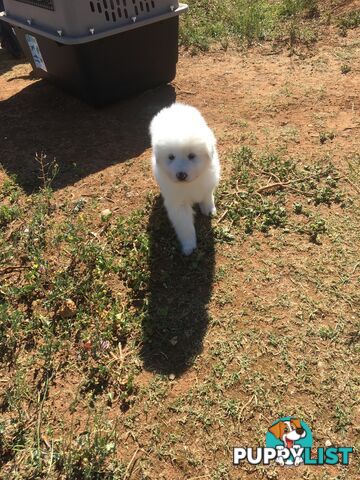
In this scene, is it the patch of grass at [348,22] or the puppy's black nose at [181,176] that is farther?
the patch of grass at [348,22]

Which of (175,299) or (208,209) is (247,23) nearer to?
(208,209)

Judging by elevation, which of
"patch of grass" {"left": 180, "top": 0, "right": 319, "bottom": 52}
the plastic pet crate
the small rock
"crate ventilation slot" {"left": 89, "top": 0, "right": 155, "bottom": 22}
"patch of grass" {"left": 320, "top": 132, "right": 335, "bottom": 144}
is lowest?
"patch of grass" {"left": 180, "top": 0, "right": 319, "bottom": 52}

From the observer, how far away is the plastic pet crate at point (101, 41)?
3797 mm

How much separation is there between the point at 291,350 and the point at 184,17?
5.37 meters

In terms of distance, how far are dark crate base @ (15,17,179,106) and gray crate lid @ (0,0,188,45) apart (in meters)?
0.09

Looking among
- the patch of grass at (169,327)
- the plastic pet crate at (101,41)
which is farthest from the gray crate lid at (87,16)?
the patch of grass at (169,327)

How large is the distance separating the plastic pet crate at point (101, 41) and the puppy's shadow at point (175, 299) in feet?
6.12

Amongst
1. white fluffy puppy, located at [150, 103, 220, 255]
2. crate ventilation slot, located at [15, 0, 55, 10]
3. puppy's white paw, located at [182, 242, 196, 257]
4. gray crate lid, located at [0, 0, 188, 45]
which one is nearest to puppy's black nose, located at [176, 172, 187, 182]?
white fluffy puppy, located at [150, 103, 220, 255]

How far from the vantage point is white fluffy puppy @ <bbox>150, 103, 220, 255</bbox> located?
253 cm

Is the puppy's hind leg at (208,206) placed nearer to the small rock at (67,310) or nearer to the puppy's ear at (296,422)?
the small rock at (67,310)

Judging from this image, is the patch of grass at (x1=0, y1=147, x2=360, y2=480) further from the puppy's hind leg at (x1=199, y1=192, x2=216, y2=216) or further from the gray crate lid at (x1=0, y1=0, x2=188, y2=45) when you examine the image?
the gray crate lid at (x1=0, y1=0, x2=188, y2=45)

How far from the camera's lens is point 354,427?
6.48ft

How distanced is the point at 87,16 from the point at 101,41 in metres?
0.23

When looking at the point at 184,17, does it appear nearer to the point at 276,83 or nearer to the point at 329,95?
the point at 276,83
